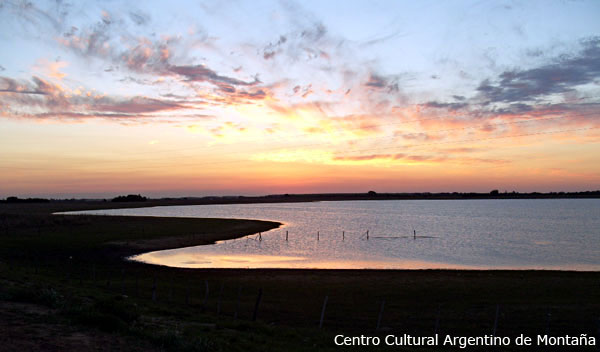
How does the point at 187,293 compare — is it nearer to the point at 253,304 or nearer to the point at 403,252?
the point at 253,304

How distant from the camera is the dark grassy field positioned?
14059mm

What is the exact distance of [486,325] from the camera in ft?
68.0

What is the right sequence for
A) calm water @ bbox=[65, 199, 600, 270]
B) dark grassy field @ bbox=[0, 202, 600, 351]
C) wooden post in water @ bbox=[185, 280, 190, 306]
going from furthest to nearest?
calm water @ bbox=[65, 199, 600, 270], wooden post in water @ bbox=[185, 280, 190, 306], dark grassy field @ bbox=[0, 202, 600, 351]

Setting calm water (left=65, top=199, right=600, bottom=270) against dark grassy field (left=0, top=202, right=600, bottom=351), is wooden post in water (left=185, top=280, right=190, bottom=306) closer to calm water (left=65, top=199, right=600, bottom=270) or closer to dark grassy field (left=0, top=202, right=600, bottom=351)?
dark grassy field (left=0, top=202, right=600, bottom=351)

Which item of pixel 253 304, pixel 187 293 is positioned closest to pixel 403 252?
pixel 253 304

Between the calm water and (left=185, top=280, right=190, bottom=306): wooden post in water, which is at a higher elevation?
(left=185, top=280, right=190, bottom=306): wooden post in water

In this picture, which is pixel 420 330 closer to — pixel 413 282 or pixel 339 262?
pixel 413 282

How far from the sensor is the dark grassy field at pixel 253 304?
46.1 feet

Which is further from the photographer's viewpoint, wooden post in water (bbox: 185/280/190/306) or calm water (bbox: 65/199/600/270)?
calm water (bbox: 65/199/600/270)

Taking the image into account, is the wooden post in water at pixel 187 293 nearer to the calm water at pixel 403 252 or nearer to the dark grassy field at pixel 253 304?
the dark grassy field at pixel 253 304

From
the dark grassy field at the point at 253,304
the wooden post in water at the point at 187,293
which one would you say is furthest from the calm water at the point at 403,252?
the wooden post in water at the point at 187,293

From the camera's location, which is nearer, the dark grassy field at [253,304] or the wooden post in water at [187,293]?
the dark grassy field at [253,304]

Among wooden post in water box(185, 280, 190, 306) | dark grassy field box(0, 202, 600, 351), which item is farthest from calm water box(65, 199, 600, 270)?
wooden post in water box(185, 280, 190, 306)

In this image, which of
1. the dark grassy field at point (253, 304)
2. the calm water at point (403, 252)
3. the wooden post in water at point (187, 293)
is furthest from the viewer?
the calm water at point (403, 252)
